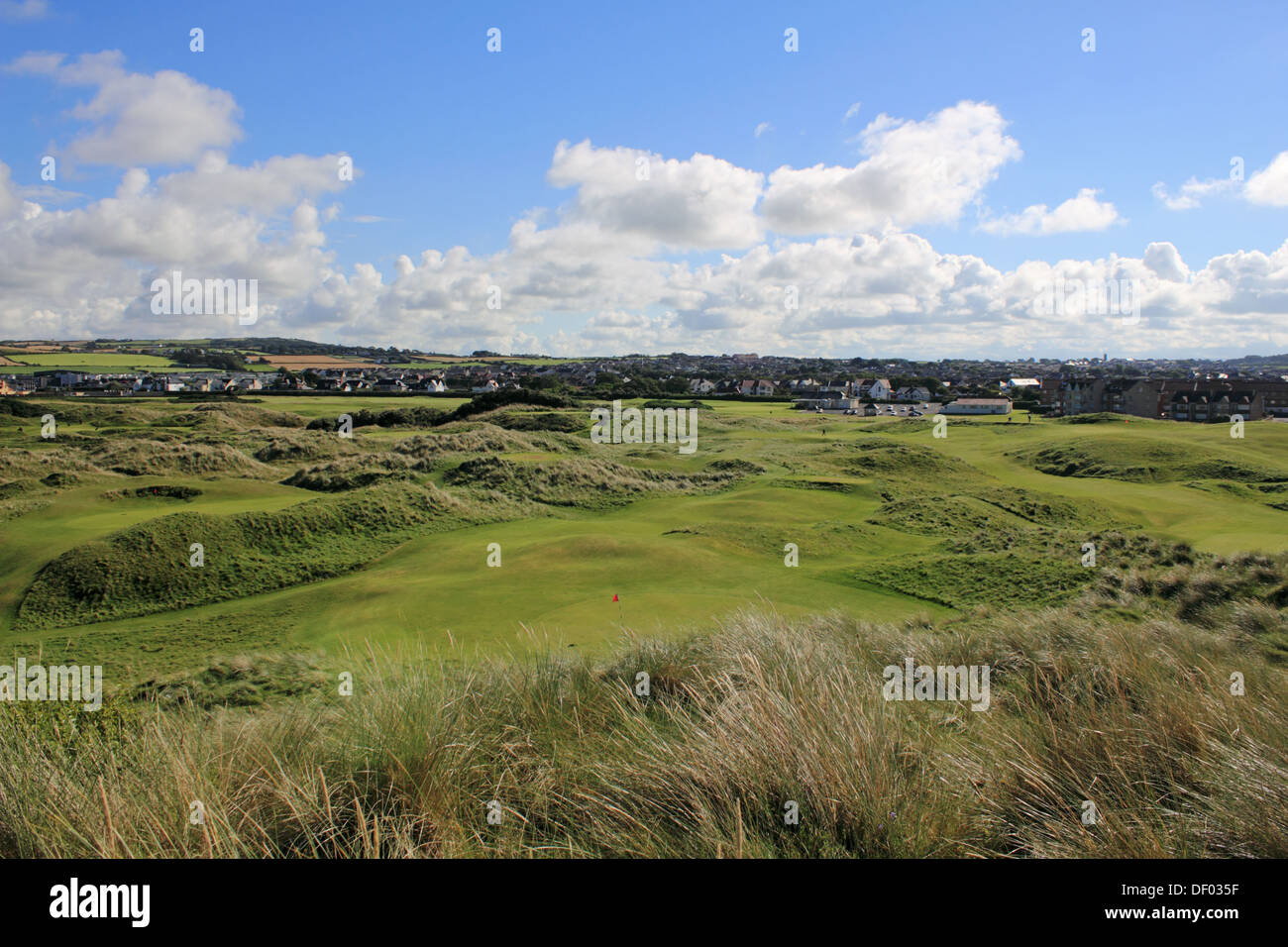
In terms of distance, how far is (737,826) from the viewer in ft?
12.7

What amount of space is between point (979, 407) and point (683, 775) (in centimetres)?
10909

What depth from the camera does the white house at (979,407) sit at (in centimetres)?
10094

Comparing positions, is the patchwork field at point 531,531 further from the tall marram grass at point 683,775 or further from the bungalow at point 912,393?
the bungalow at point 912,393

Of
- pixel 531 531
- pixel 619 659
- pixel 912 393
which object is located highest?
pixel 912 393

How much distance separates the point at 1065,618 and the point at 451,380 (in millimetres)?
A: 122983

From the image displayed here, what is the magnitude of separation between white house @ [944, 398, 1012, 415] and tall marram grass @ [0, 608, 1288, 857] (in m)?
103

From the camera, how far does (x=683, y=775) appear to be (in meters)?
4.22

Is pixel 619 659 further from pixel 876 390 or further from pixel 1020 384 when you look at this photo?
pixel 1020 384

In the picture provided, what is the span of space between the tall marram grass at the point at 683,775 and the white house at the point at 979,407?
103 meters

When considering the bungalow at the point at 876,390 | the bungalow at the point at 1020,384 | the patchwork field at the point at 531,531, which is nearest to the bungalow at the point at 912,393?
the bungalow at the point at 876,390

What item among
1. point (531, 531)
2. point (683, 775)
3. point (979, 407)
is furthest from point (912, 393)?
point (683, 775)
